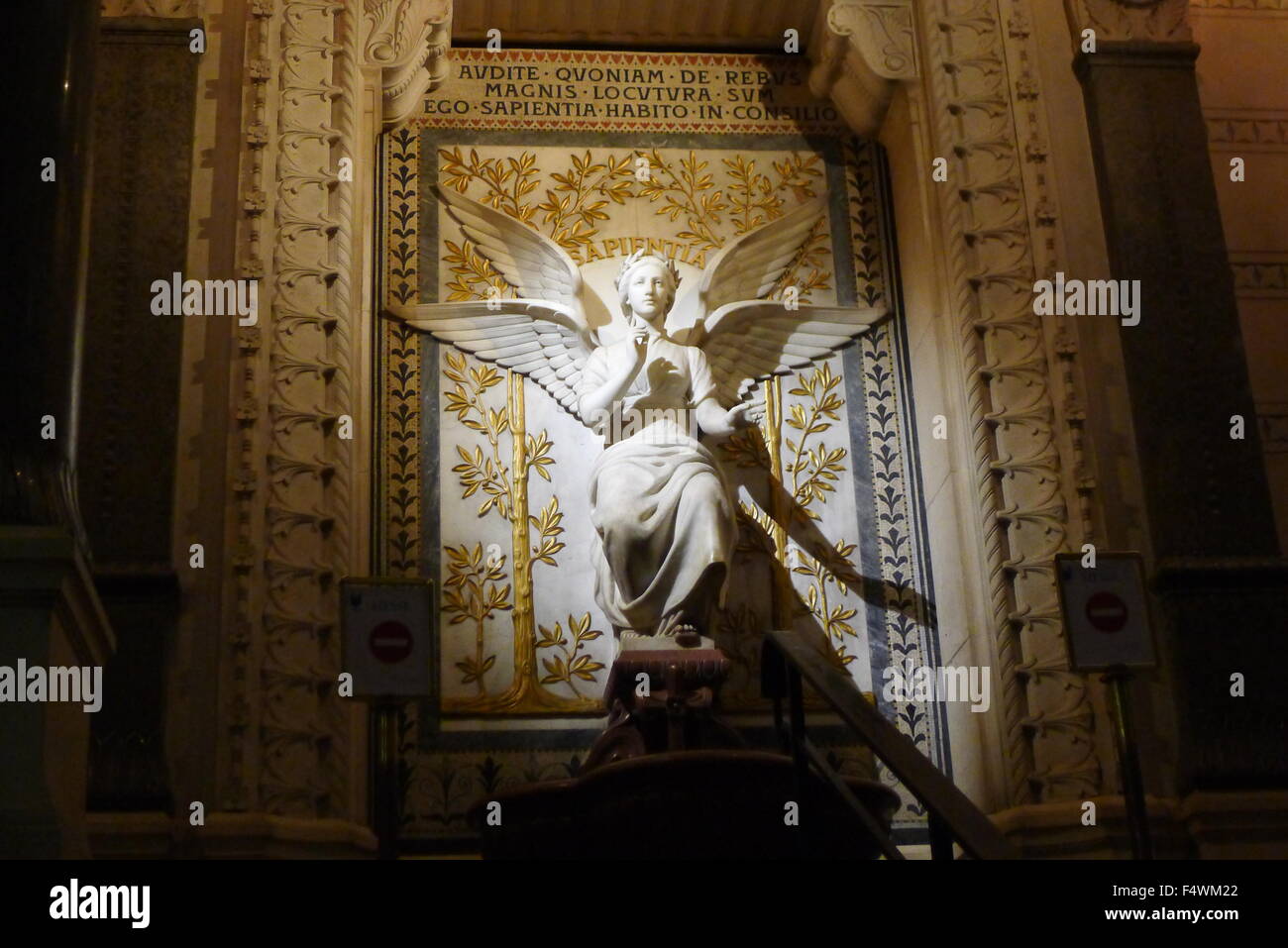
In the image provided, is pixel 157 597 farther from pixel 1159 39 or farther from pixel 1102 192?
pixel 1159 39

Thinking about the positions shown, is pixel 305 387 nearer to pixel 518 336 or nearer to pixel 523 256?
pixel 518 336

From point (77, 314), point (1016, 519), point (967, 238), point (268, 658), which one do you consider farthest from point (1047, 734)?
point (77, 314)

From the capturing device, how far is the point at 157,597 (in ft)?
21.9

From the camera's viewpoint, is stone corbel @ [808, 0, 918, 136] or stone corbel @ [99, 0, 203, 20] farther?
stone corbel @ [808, 0, 918, 136]

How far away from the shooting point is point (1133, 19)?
26.6 ft

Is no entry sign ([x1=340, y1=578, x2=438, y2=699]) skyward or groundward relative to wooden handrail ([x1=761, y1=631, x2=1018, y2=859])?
skyward

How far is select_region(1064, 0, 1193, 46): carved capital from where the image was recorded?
8055 mm

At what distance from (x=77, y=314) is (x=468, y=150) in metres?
4.04

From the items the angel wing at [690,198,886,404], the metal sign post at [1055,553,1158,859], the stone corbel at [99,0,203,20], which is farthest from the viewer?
the angel wing at [690,198,886,404]

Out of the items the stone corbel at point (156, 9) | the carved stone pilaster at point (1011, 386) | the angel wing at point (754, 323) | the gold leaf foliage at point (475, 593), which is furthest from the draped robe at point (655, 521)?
the stone corbel at point (156, 9)

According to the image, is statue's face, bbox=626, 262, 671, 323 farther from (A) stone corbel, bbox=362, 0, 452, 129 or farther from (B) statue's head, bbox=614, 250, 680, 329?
(A) stone corbel, bbox=362, 0, 452, 129

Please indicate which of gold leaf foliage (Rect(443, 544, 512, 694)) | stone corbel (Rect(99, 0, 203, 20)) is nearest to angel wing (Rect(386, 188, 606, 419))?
gold leaf foliage (Rect(443, 544, 512, 694))

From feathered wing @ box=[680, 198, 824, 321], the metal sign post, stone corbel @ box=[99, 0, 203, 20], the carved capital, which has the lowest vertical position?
the metal sign post

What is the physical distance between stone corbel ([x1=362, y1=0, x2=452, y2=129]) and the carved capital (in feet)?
9.76
